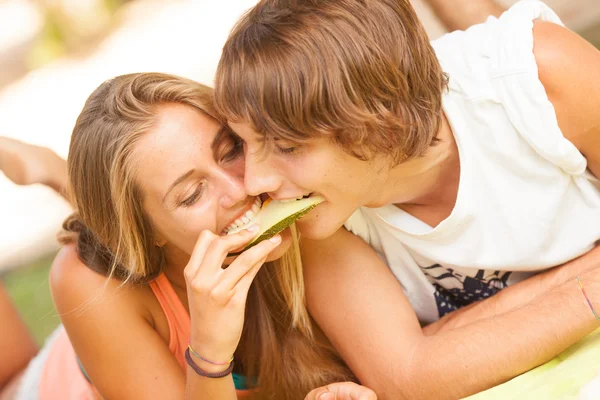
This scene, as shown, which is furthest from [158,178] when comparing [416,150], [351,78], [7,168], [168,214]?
[7,168]

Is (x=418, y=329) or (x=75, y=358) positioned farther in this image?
(x=75, y=358)

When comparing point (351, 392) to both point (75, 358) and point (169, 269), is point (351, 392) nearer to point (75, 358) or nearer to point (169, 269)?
point (169, 269)

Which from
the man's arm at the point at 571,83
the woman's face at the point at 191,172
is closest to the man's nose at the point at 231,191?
the woman's face at the point at 191,172

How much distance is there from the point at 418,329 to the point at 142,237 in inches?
37.4

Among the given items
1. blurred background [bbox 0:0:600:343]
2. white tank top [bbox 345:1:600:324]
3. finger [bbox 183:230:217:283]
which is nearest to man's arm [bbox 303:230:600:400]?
white tank top [bbox 345:1:600:324]

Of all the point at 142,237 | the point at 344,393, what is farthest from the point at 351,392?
the point at 142,237

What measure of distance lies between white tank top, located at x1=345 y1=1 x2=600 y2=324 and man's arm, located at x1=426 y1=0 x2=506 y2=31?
28.7 inches

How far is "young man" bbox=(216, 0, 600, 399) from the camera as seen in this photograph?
185 cm

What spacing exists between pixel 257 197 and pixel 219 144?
214 mm

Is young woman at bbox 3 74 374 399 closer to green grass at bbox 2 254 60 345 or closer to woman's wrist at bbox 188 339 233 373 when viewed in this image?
woman's wrist at bbox 188 339 233 373

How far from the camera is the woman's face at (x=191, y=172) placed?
1988 mm

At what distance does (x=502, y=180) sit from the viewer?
7.35 ft


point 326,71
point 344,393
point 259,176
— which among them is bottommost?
point 344,393

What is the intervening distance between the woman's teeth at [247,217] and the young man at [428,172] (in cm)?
14
